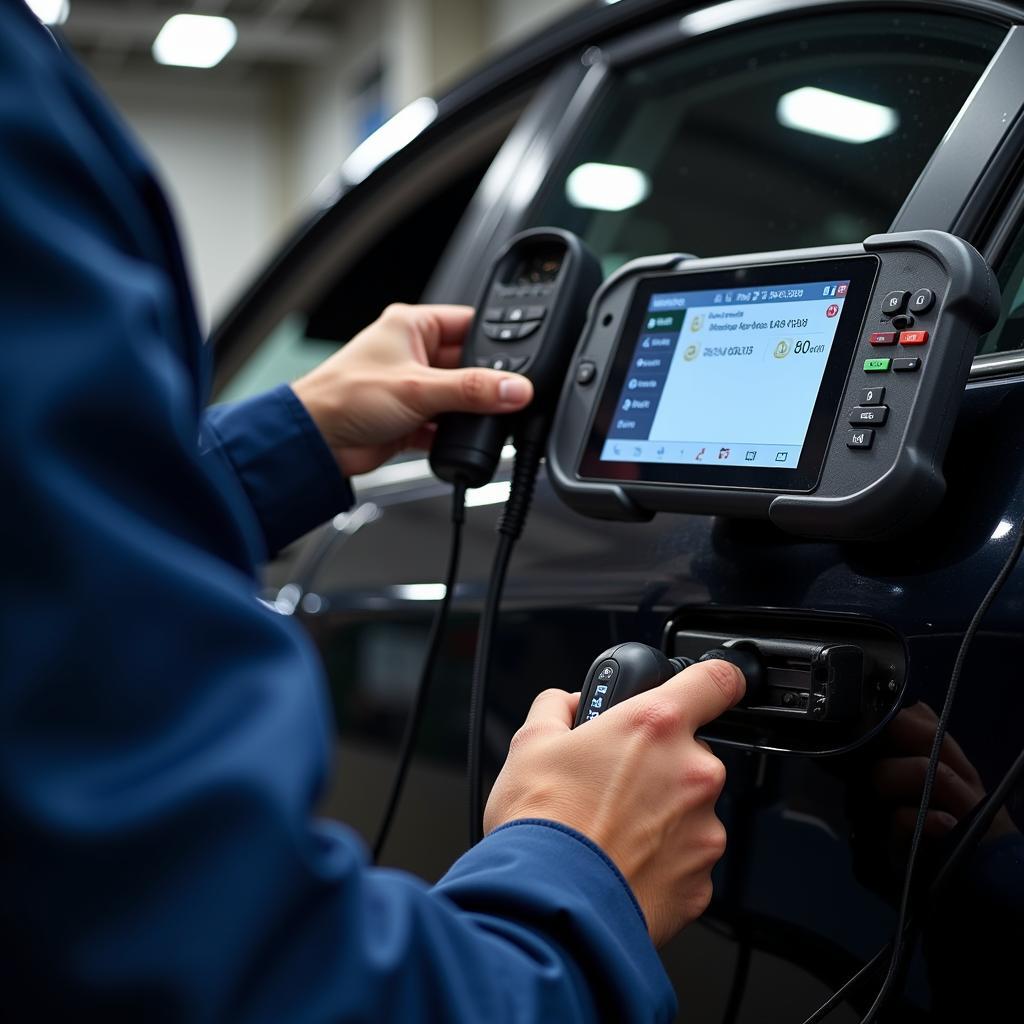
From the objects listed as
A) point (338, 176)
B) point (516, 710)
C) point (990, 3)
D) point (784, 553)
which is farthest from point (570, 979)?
point (338, 176)

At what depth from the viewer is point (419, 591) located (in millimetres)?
1169

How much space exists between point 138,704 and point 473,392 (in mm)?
620

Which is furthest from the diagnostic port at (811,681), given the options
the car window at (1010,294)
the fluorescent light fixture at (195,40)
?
the fluorescent light fixture at (195,40)

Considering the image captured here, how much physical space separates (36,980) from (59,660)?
0.34 feet

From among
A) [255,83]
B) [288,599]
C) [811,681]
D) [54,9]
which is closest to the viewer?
[811,681]

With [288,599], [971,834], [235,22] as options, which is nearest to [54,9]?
[235,22]

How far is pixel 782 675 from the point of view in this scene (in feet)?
2.40

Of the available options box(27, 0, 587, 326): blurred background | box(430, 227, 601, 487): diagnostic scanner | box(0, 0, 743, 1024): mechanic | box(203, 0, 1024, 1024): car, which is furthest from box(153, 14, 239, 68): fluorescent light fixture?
box(0, 0, 743, 1024): mechanic

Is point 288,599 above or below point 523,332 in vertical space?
below

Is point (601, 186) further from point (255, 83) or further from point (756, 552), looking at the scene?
point (255, 83)

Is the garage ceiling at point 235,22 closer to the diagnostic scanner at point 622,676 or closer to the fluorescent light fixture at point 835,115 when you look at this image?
the fluorescent light fixture at point 835,115

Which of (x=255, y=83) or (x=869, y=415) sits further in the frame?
(x=255, y=83)

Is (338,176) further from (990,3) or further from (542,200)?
(990,3)

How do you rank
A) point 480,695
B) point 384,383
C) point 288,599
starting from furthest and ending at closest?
point 288,599, point 384,383, point 480,695
